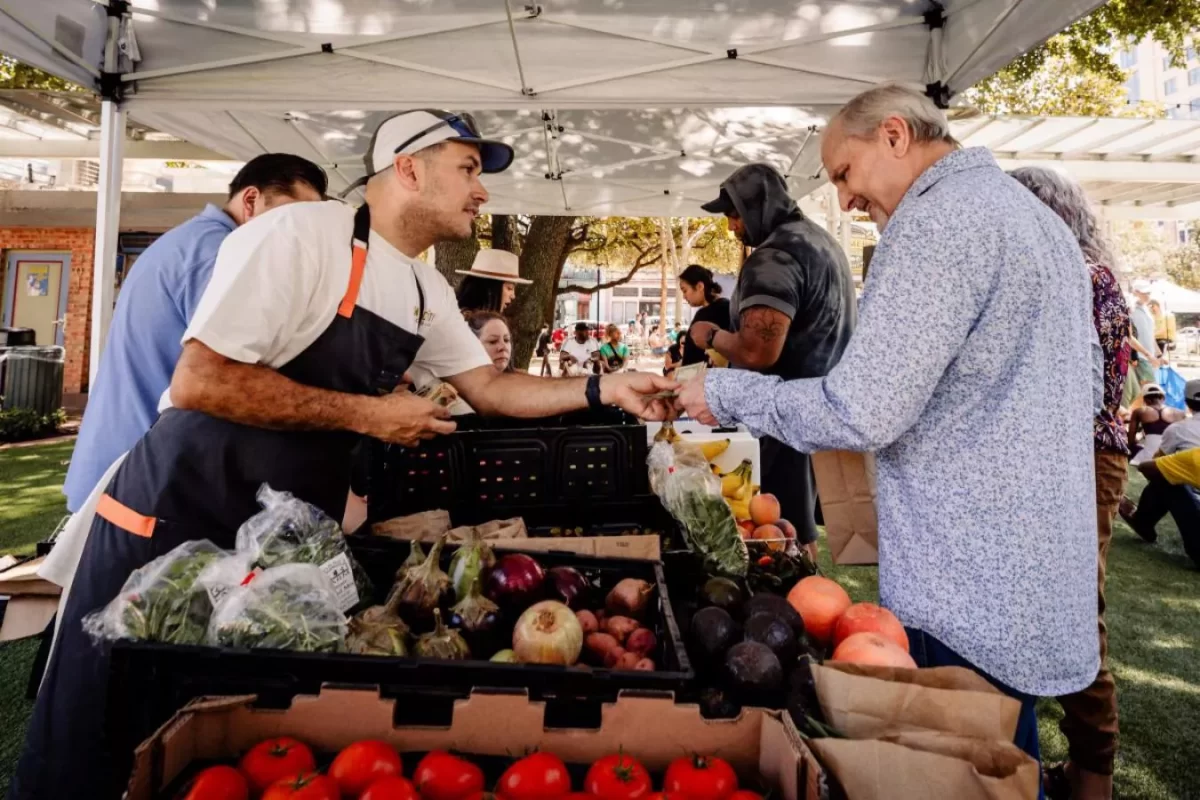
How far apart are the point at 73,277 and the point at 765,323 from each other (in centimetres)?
1724

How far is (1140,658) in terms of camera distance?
12.6 ft

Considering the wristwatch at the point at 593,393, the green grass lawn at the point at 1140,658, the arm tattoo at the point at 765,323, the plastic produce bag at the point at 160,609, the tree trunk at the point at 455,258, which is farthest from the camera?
the tree trunk at the point at 455,258

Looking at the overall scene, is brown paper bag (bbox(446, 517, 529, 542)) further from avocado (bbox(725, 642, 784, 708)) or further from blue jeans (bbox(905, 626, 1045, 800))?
blue jeans (bbox(905, 626, 1045, 800))

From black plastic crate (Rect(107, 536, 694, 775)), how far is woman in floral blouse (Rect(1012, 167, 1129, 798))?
198cm

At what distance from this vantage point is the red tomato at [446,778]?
1.08 meters

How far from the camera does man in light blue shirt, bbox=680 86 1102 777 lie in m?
1.45

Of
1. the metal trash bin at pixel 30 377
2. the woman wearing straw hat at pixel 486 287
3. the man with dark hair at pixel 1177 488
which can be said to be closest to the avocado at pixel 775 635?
the woman wearing straw hat at pixel 486 287

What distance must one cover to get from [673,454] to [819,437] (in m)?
0.93

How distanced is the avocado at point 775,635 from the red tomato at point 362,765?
709mm

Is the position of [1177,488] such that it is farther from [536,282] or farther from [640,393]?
[536,282]

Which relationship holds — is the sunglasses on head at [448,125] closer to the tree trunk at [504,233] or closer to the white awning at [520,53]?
the white awning at [520,53]

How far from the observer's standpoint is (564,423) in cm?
296

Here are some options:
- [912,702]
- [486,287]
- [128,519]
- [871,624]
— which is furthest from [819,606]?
[486,287]

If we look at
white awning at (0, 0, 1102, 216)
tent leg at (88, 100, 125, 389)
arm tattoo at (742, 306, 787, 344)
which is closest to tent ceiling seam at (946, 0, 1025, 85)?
white awning at (0, 0, 1102, 216)
